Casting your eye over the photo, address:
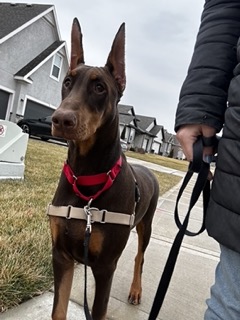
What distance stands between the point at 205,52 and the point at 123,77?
0.76 m

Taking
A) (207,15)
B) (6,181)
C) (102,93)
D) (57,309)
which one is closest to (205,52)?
(207,15)

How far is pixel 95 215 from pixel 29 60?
17809 millimetres

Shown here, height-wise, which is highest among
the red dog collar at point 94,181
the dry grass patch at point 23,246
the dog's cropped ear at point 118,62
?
the dog's cropped ear at point 118,62

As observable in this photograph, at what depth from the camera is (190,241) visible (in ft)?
15.0

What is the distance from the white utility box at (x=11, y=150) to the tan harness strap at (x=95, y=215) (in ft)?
12.0

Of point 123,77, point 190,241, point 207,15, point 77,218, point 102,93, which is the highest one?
point 207,15

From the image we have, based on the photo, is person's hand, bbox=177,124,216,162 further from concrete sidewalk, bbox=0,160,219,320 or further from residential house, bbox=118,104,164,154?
residential house, bbox=118,104,164,154

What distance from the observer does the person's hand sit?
1.44m

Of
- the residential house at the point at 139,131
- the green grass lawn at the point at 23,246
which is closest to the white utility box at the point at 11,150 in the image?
the green grass lawn at the point at 23,246

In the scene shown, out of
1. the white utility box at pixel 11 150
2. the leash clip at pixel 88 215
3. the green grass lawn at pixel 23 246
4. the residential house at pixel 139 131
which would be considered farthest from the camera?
the residential house at pixel 139 131

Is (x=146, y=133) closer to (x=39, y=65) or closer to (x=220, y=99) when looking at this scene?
(x=39, y=65)

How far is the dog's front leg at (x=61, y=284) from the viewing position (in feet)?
6.70

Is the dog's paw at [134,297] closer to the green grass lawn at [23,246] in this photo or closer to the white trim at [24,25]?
the green grass lawn at [23,246]

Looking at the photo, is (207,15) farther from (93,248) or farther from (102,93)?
(93,248)
